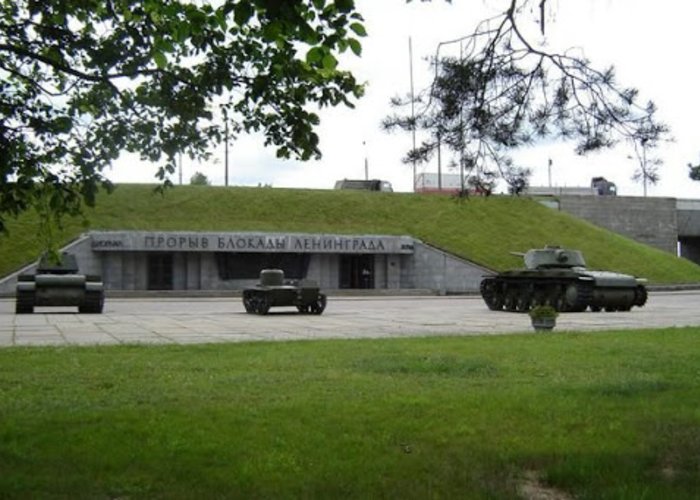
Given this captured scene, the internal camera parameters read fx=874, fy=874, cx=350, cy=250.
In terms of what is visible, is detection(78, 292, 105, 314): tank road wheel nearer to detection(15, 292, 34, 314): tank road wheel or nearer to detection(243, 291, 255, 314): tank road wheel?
detection(15, 292, 34, 314): tank road wheel

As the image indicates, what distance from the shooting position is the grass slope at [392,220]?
51438 millimetres

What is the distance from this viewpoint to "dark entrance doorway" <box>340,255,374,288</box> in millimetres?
51500

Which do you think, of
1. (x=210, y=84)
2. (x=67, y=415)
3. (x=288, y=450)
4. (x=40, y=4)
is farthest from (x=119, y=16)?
(x=288, y=450)

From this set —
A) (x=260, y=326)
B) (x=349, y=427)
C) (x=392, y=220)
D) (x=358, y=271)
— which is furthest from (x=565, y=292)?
(x=392, y=220)

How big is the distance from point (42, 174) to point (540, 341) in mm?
9670

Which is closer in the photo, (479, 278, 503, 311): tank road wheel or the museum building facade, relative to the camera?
(479, 278, 503, 311): tank road wheel

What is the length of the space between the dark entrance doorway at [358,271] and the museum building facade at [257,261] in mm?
59

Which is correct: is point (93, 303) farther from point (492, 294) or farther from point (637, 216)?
point (637, 216)

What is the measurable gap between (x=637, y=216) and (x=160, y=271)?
39989 mm

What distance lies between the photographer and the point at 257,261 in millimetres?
48719

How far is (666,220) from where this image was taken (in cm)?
6994

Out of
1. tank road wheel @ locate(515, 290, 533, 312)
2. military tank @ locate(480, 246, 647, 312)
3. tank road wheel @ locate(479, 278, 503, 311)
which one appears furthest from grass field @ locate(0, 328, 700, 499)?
tank road wheel @ locate(479, 278, 503, 311)

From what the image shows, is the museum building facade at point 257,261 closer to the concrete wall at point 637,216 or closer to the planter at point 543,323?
the concrete wall at point 637,216

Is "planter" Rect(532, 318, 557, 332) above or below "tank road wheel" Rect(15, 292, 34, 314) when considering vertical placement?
below
